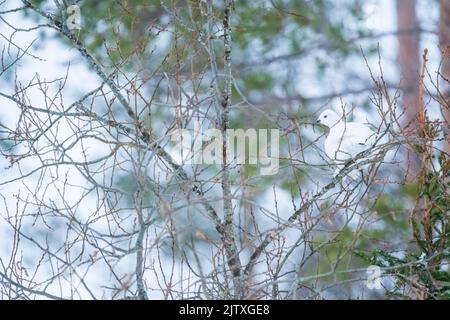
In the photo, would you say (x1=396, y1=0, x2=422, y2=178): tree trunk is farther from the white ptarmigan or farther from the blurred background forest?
the white ptarmigan

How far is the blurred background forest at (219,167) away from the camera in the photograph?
17.2ft

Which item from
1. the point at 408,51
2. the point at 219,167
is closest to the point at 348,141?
the point at 219,167

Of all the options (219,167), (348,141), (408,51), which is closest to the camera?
(348,141)

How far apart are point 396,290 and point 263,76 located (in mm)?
7094

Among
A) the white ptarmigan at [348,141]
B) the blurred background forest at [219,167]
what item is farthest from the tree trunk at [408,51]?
the white ptarmigan at [348,141]

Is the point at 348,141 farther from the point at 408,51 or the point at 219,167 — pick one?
the point at 408,51

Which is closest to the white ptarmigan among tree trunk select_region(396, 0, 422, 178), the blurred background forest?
the blurred background forest

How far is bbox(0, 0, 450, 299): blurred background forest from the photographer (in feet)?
17.2

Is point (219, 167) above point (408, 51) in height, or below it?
below

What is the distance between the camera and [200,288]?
5.02m

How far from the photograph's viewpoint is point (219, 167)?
6.55 metres

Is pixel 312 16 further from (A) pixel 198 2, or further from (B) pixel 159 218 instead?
(B) pixel 159 218
